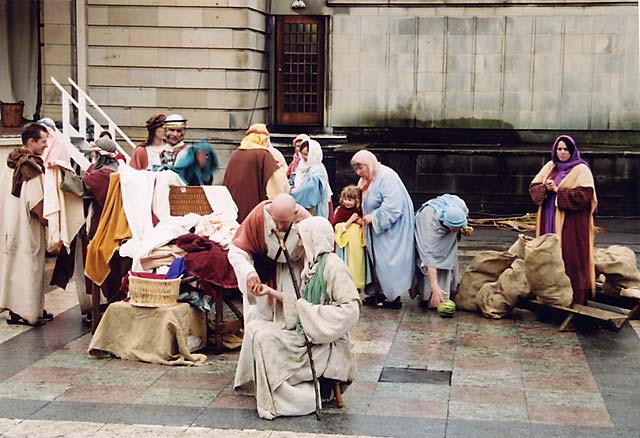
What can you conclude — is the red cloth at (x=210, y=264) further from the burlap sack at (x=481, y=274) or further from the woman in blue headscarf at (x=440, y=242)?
the burlap sack at (x=481, y=274)

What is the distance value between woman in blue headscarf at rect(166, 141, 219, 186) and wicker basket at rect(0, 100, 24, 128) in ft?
29.1

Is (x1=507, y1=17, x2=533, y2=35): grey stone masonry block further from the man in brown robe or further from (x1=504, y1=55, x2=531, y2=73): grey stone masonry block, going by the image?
the man in brown robe

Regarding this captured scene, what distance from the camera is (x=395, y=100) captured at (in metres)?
21.5


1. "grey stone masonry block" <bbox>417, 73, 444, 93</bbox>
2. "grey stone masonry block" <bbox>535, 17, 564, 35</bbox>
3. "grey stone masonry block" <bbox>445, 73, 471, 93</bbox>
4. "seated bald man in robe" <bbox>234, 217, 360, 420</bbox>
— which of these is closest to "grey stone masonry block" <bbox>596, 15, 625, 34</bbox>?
"grey stone masonry block" <bbox>535, 17, 564, 35</bbox>

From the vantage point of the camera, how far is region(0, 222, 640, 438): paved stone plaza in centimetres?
751

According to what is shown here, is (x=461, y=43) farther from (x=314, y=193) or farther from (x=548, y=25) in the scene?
(x=314, y=193)

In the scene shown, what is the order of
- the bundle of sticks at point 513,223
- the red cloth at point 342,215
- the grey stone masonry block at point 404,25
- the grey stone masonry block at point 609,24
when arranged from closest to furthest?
1. the red cloth at point 342,215
2. the bundle of sticks at point 513,223
3. the grey stone masonry block at point 609,24
4. the grey stone masonry block at point 404,25

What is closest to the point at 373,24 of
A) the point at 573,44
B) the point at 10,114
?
the point at 573,44

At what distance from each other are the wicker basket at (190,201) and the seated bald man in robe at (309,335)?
8.32 feet

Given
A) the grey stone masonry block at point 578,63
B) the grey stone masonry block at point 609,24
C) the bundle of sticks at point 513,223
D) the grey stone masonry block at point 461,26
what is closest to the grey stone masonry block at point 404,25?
the grey stone masonry block at point 461,26

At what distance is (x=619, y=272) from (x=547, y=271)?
1003 mm

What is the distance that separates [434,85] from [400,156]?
217 cm

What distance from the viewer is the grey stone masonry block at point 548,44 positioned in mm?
21031

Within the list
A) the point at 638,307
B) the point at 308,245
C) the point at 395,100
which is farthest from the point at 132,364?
the point at 395,100
